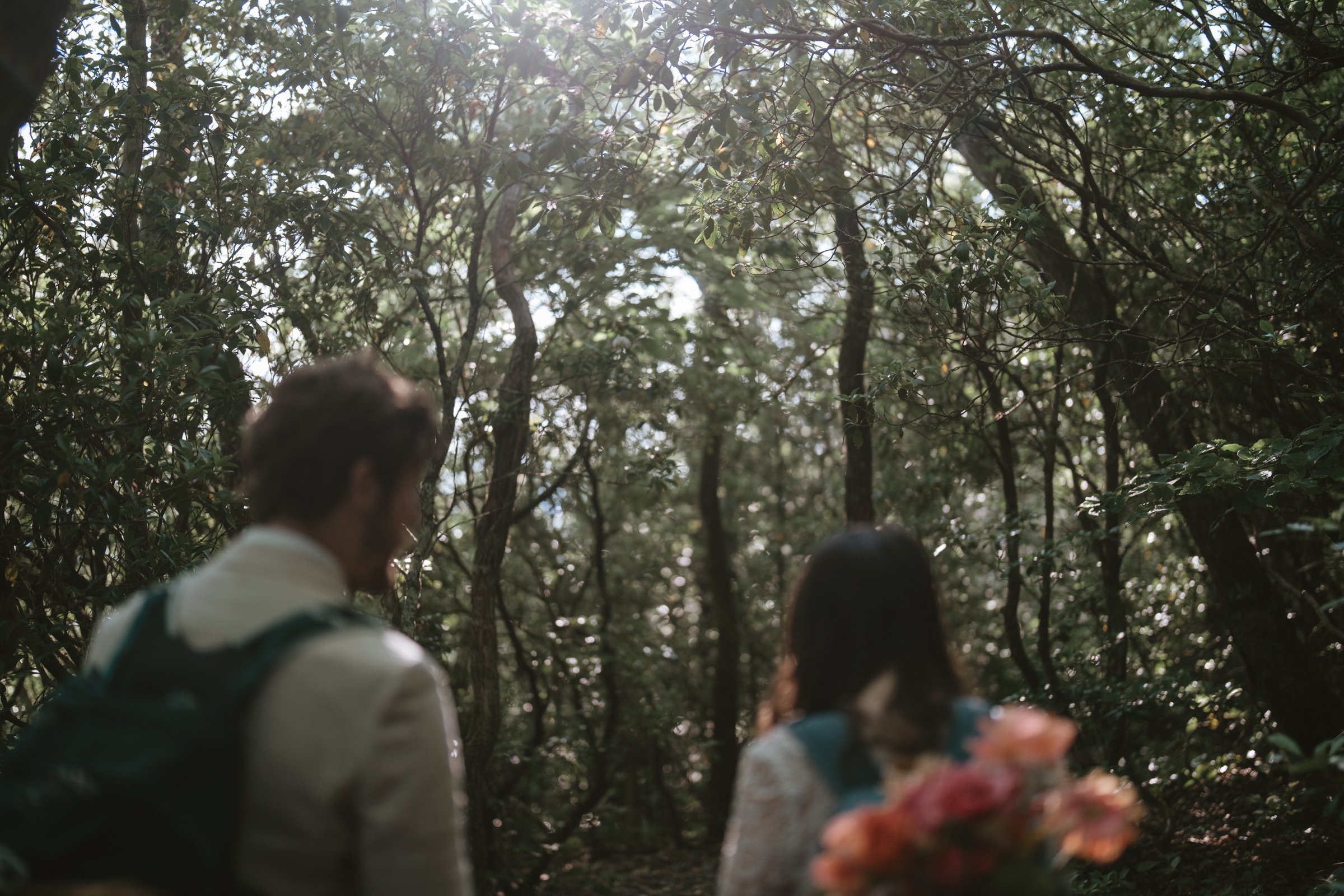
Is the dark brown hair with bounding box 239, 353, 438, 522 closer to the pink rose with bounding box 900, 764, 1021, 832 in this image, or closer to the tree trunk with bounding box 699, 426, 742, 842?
the pink rose with bounding box 900, 764, 1021, 832

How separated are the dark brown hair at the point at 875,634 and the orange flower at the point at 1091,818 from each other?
0.87ft

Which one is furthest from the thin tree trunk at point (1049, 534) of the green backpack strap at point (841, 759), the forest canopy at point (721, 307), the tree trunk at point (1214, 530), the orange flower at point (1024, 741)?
the orange flower at point (1024, 741)

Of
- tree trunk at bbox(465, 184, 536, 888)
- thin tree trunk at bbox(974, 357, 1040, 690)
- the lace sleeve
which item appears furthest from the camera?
thin tree trunk at bbox(974, 357, 1040, 690)

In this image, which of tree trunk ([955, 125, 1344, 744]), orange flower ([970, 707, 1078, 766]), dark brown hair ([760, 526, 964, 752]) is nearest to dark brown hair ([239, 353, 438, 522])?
dark brown hair ([760, 526, 964, 752])

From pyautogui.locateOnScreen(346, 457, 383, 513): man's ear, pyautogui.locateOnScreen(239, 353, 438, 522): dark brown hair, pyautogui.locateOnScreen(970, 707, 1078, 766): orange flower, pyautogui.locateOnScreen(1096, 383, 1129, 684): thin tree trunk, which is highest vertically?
pyautogui.locateOnScreen(1096, 383, 1129, 684): thin tree trunk

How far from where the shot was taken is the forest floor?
8.52m

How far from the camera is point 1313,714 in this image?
5.84m

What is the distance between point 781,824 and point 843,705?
0.79ft

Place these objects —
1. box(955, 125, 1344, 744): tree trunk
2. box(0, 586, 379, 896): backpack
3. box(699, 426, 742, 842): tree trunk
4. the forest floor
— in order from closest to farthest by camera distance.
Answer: box(0, 586, 379, 896): backpack
box(955, 125, 1344, 744): tree trunk
the forest floor
box(699, 426, 742, 842): tree trunk

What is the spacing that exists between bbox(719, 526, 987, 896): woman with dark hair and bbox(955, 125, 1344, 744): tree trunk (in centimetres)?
414

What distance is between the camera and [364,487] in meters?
1.66

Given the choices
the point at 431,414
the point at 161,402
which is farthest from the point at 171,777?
the point at 161,402

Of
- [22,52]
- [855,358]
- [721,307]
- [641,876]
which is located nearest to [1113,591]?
[855,358]

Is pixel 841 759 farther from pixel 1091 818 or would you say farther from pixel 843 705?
pixel 1091 818
